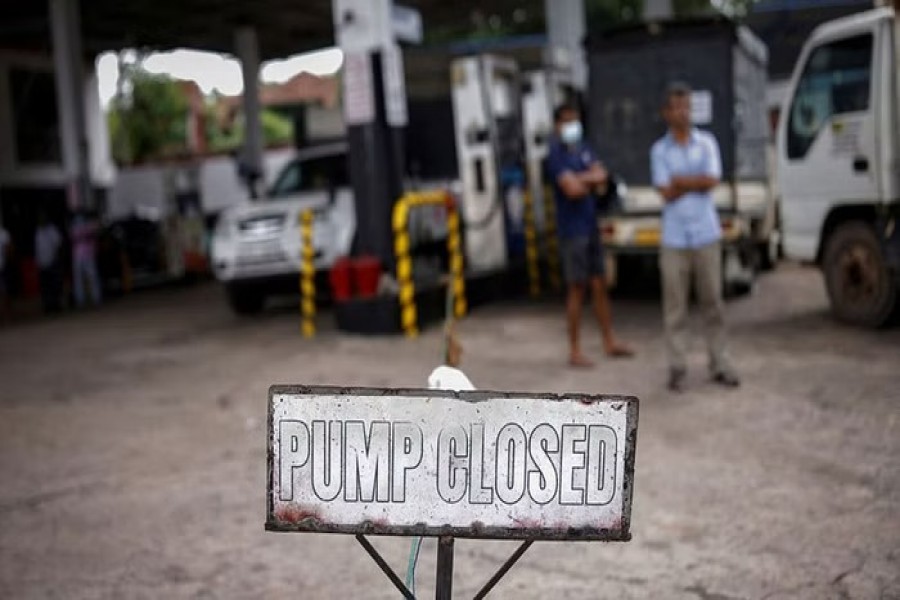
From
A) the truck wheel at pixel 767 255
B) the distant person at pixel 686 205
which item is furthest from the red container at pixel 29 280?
the distant person at pixel 686 205

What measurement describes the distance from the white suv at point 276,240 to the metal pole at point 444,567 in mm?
8870

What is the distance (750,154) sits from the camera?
451 inches

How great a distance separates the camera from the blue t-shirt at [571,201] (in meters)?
7.38

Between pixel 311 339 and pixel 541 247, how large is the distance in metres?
4.64

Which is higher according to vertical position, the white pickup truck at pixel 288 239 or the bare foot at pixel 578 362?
the white pickup truck at pixel 288 239

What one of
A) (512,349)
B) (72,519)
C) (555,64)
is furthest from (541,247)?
(72,519)

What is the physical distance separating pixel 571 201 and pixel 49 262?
10.3 m

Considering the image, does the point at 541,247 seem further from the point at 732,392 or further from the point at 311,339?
the point at 732,392

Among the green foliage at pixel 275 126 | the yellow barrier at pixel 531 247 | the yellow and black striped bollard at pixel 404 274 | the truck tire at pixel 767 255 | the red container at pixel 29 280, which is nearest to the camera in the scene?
the yellow and black striped bollard at pixel 404 274

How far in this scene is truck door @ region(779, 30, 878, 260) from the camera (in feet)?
26.1

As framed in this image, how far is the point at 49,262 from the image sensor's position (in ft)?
49.2

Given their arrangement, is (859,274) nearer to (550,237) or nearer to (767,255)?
(767,255)

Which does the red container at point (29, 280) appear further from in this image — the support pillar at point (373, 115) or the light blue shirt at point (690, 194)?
the light blue shirt at point (690, 194)

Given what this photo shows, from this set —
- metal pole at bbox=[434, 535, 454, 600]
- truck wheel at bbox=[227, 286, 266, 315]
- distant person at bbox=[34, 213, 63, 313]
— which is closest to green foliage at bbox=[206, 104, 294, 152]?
distant person at bbox=[34, 213, 63, 313]
